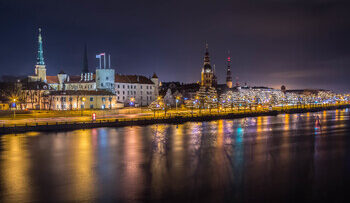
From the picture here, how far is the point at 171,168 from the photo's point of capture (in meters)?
22.0

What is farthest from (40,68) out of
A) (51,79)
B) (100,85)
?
(100,85)

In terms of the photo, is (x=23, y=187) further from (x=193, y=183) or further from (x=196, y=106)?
(x=196, y=106)

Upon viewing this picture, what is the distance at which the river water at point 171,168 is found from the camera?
16.6m

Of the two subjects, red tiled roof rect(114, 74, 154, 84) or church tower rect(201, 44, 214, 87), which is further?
church tower rect(201, 44, 214, 87)

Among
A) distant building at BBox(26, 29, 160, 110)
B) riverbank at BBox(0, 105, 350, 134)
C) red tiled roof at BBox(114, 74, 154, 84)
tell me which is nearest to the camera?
riverbank at BBox(0, 105, 350, 134)

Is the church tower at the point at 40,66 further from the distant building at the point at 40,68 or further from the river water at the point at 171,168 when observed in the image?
the river water at the point at 171,168

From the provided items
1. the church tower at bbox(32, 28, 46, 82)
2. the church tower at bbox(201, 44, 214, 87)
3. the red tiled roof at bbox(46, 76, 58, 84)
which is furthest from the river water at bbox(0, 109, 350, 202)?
the church tower at bbox(201, 44, 214, 87)

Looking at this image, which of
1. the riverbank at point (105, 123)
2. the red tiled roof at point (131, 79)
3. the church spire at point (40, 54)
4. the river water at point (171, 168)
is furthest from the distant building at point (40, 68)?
the river water at point (171, 168)

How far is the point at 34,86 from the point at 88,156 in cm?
5841

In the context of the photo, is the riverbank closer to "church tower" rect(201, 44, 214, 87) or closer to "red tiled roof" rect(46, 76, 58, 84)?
"red tiled roof" rect(46, 76, 58, 84)

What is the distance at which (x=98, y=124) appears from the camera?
142 feet

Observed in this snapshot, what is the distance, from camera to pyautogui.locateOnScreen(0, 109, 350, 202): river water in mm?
16641

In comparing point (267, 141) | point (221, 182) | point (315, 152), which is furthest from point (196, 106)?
point (221, 182)

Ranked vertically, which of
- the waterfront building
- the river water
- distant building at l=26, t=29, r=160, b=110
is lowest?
the river water
